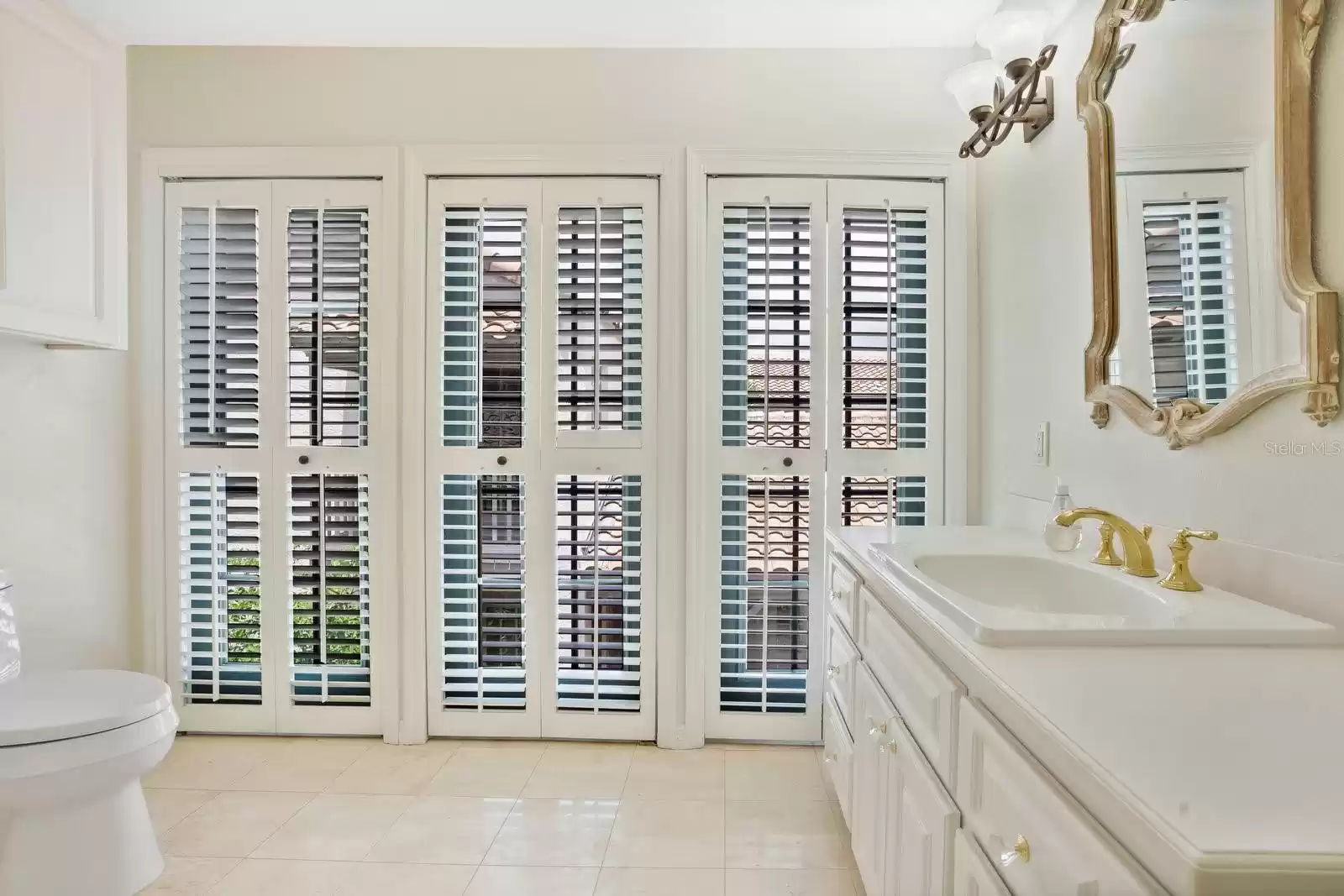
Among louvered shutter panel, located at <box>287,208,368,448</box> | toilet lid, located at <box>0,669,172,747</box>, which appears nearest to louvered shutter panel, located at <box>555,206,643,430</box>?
louvered shutter panel, located at <box>287,208,368,448</box>

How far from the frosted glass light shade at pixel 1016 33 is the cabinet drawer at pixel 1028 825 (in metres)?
1.65

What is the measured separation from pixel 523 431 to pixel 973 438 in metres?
1.49

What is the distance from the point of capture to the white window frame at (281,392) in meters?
2.48

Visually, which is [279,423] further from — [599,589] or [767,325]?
[767,325]

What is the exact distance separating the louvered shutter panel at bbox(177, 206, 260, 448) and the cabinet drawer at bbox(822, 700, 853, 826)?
2.04m

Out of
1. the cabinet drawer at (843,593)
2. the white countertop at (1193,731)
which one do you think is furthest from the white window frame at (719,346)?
the white countertop at (1193,731)

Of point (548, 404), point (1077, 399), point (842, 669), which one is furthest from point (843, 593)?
point (548, 404)

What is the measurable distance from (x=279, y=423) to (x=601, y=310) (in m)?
1.15

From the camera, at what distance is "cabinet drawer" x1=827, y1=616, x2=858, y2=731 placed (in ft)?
5.73

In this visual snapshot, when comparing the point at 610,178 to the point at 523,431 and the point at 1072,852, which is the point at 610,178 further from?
the point at 1072,852

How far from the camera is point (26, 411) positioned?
2.14 metres

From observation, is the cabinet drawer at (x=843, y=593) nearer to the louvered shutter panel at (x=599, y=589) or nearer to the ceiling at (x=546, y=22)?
the louvered shutter panel at (x=599, y=589)

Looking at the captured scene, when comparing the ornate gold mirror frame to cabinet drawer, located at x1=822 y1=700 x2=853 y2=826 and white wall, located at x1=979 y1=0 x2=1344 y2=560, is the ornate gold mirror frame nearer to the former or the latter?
white wall, located at x1=979 y1=0 x2=1344 y2=560

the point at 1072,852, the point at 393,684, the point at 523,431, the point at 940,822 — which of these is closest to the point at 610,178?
the point at 523,431
